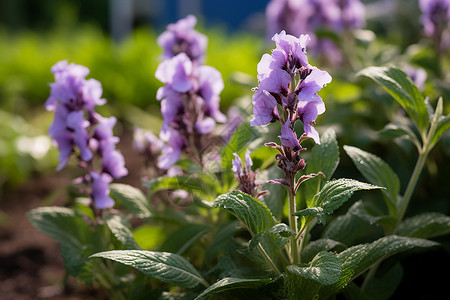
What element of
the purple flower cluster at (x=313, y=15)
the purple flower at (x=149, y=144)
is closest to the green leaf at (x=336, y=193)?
the purple flower at (x=149, y=144)

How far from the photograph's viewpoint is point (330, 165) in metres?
1.25

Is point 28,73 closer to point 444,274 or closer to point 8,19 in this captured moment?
point 444,274

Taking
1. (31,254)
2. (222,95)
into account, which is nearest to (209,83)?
(31,254)

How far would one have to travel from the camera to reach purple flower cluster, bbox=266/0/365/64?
2559mm

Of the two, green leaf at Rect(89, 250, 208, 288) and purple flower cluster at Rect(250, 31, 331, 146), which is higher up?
purple flower cluster at Rect(250, 31, 331, 146)

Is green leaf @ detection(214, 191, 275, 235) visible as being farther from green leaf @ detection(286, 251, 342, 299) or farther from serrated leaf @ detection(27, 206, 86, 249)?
serrated leaf @ detection(27, 206, 86, 249)

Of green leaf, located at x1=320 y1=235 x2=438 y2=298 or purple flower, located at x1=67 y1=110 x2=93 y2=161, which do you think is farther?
purple flower, located at x1=67 y1=110 x2=93 y2=161

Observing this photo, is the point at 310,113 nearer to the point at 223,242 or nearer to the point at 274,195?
the point at 274,195

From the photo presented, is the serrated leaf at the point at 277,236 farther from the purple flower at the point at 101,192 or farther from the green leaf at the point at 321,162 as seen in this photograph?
the purple flower at the point at 101,192

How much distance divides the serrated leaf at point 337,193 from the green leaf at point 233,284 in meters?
0.19

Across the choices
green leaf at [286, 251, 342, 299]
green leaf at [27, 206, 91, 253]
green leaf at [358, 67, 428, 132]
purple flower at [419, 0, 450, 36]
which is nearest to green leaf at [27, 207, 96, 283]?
green leaf at [27, 206, 91, 253]

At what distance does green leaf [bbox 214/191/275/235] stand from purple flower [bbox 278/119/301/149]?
0.13 meters

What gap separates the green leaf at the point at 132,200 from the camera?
154cm

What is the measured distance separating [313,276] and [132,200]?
0.67m
